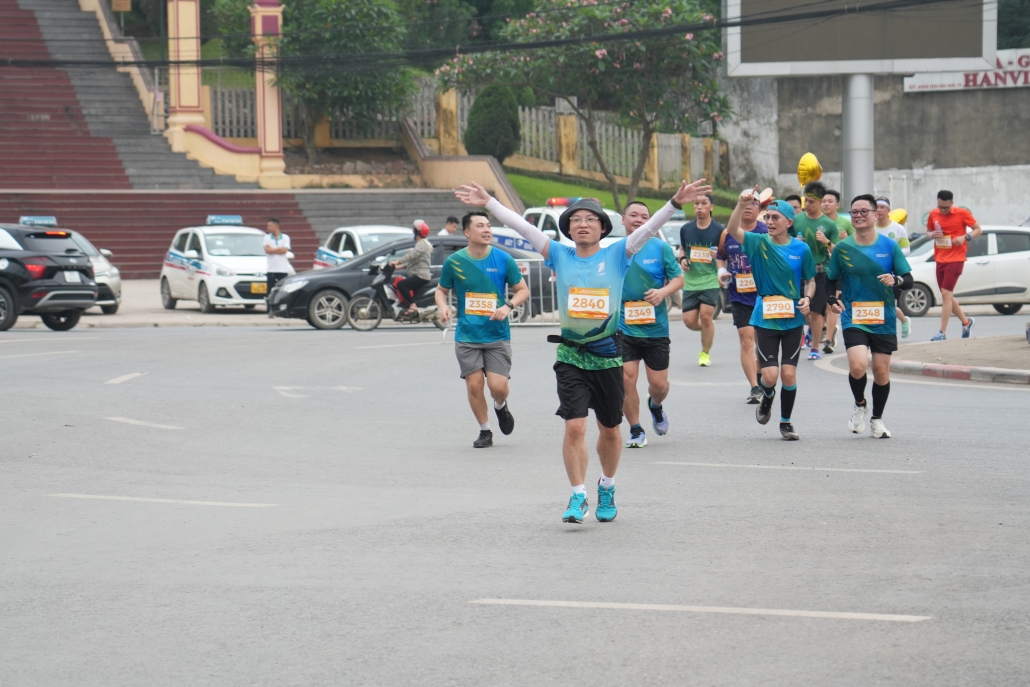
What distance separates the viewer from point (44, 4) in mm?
49906

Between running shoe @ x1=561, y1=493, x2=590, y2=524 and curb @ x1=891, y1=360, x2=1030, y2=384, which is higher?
curb @ x1=891, y1=360, x2=1030, y2=384

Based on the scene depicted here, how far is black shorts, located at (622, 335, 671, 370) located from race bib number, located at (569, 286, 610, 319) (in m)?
3.00

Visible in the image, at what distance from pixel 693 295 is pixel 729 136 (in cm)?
3537

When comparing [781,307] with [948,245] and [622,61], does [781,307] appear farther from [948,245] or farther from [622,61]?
[622,61]

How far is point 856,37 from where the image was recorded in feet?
97.5

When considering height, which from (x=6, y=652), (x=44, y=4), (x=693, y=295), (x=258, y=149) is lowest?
(x=6, y=652)

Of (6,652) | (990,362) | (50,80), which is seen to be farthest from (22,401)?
(50,80)

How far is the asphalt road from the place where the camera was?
552 cm

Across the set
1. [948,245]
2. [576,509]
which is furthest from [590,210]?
[948,245]

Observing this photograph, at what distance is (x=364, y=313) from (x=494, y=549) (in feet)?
53.2

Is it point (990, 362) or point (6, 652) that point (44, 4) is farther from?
point (6, 652)

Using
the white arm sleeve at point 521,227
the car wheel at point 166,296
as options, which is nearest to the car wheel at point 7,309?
the car wheel at point 166,296

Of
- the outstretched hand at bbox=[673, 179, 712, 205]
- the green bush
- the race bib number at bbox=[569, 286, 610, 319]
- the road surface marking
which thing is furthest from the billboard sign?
the race bib number at bbox=[569, 286, 610, 319]

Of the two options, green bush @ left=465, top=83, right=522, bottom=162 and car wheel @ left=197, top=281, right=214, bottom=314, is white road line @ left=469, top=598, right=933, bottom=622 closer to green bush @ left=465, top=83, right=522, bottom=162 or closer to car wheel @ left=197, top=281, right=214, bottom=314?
car wheel @ left=197, top=281, right=214, bottom=314
